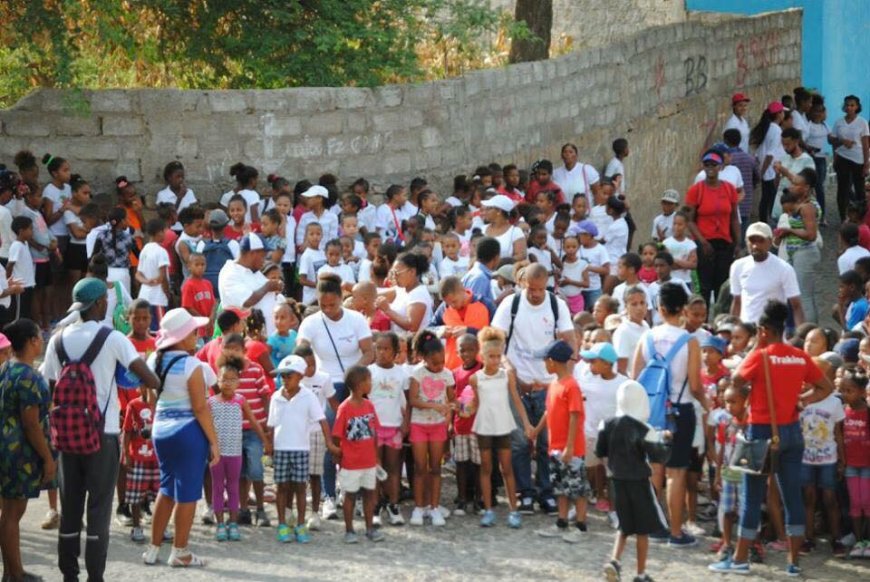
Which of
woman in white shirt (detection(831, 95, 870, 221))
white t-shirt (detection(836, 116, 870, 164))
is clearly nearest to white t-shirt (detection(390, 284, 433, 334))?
woman in white shirt (detection(831, 95, 870, 221))

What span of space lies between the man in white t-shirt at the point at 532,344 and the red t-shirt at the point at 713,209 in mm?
5026

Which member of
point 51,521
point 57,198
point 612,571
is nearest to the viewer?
point 612,571

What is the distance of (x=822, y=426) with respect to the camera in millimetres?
10617

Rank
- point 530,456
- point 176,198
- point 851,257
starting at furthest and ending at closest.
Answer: point 176,198 → point 851,257 → point 530,456

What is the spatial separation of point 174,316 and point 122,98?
253 inches

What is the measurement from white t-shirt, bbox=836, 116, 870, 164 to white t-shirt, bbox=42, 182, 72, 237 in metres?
9.97

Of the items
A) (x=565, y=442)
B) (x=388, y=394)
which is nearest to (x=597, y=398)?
(x=565, y=442)

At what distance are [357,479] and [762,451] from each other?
259 cm

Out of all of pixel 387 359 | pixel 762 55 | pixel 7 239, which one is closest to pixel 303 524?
pixel 387 359

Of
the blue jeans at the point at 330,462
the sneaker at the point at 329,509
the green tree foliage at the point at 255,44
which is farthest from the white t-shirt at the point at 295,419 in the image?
the green tree foliage at the point at 255,44

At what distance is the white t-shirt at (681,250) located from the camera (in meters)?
15.2

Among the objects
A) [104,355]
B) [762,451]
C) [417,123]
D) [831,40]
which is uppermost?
[831,40]

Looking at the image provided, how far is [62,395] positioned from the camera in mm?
9344

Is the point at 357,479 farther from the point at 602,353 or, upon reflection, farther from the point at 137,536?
the point at 602,353
